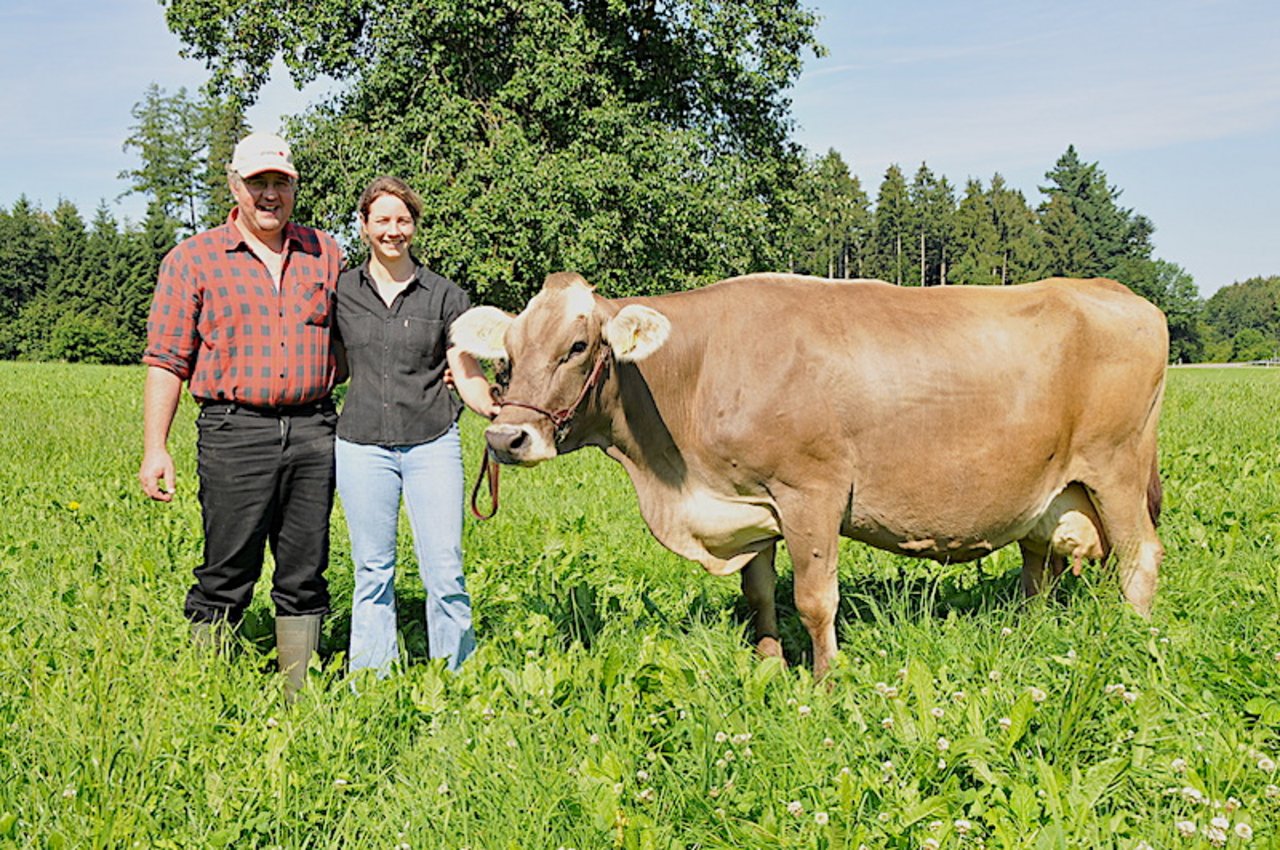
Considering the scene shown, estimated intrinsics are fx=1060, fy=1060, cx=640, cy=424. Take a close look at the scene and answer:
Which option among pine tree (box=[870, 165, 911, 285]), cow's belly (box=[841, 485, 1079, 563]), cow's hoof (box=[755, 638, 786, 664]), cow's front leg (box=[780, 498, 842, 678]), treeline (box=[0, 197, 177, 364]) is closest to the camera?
cow's front leg (box=[780, 498, 842, 678])

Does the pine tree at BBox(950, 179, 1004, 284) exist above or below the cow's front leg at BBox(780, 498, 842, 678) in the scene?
→ above

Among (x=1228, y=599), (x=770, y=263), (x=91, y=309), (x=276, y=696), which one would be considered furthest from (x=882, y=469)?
(x=91, y=309)

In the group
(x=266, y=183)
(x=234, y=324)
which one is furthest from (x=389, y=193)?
(x=234, y=324)

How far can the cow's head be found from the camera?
468 cm

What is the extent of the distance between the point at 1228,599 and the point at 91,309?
68.7 metres

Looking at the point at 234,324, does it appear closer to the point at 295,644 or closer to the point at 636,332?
the point at 295,644

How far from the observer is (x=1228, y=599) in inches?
223

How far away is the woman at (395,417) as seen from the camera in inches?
187

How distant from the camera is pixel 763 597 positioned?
5742mm

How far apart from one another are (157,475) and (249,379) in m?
0.56

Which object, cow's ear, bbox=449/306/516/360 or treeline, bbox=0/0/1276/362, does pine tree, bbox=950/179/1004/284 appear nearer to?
treeline, bbox=0/0/1276/362

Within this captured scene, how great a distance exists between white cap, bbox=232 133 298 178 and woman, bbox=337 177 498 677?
1.27 ft

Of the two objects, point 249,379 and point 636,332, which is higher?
point 636,332

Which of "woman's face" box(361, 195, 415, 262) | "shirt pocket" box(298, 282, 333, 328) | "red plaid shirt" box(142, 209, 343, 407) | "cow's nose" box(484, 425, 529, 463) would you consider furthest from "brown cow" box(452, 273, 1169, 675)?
"red plaid shirt" box(142, 209, 343, 407)
